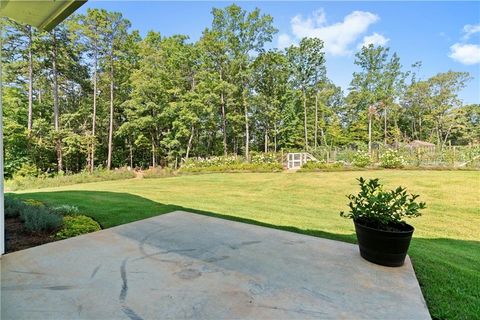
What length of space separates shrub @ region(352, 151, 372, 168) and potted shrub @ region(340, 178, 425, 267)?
11.4m

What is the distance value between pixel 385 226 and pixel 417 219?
3698 mm

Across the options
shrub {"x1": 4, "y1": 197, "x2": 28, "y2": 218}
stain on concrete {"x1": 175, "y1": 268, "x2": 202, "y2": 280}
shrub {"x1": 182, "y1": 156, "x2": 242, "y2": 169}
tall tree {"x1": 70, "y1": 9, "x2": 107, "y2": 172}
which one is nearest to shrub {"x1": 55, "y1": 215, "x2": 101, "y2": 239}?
shrub {"x1": 4, "y1": 197, "x2": 28, "y2": 218}

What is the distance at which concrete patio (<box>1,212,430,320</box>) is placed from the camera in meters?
1.51

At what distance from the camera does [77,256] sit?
7.56 ft

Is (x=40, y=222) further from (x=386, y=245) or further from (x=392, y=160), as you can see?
(x=392, y=160)

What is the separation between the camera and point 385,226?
2.20 metres

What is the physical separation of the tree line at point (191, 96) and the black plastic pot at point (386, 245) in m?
15.7

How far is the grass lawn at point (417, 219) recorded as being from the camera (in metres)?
2.02

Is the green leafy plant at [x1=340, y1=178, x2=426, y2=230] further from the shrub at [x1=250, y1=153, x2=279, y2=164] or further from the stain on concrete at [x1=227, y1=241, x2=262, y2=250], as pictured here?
the shrub at [x1=250, y1=153, x2=279, y2=164]

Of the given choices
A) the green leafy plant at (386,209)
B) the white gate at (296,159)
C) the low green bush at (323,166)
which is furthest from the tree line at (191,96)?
the green leafy plant at (386,209)

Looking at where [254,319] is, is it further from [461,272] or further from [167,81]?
[167,81]

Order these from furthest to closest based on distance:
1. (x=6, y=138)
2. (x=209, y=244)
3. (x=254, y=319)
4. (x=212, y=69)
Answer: (x=212, y=69)
(x=6, y=138)
(x=209, y=244)
(x=254, y=319)

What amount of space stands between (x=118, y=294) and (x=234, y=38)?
63.8 ft

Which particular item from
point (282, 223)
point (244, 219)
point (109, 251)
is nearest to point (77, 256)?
point (109, 251)
